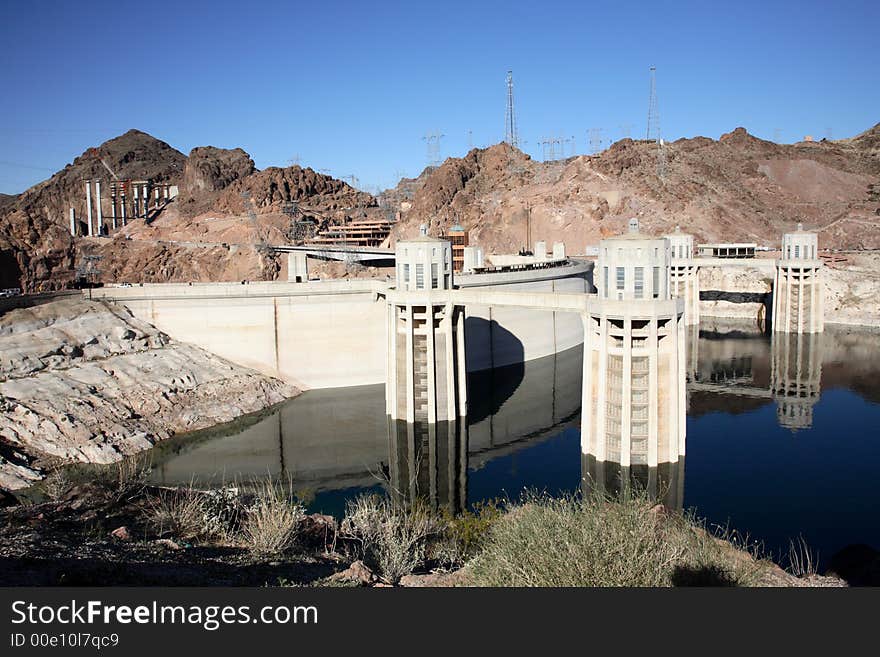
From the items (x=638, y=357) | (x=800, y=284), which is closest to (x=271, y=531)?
(x=638, y=357)

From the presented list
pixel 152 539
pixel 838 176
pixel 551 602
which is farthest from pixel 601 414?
pixel 838 176

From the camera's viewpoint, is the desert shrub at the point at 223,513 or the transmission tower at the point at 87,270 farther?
the transmission tower at the point at 87,270

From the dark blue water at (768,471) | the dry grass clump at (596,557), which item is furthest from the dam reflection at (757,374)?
the dry grass clump at (596,557)

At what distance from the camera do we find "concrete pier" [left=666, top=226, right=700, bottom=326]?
7631 centimetres

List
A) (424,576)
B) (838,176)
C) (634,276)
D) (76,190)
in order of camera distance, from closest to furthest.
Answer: (424,576), (634,276), (838,176), (76,190)

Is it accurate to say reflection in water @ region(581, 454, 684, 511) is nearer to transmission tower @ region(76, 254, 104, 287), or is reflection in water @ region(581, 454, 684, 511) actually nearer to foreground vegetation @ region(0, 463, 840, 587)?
foreground vegetation @ region(0, 463, 840, 587)

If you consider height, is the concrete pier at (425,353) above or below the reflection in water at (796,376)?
above

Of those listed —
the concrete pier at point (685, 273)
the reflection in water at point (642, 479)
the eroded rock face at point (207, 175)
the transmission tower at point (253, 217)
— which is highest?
the eroded rock face at point (207, 175)

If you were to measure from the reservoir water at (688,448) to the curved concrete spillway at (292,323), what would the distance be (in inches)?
75.4

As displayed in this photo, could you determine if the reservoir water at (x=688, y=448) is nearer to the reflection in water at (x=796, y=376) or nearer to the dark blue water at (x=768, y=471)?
the dark blue water at (x=768, y=471)

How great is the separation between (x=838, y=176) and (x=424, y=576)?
436ft

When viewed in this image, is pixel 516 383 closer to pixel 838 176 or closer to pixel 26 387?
pixel 26 387

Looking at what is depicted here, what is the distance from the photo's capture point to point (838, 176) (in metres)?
127

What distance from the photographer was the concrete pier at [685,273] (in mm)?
76312
